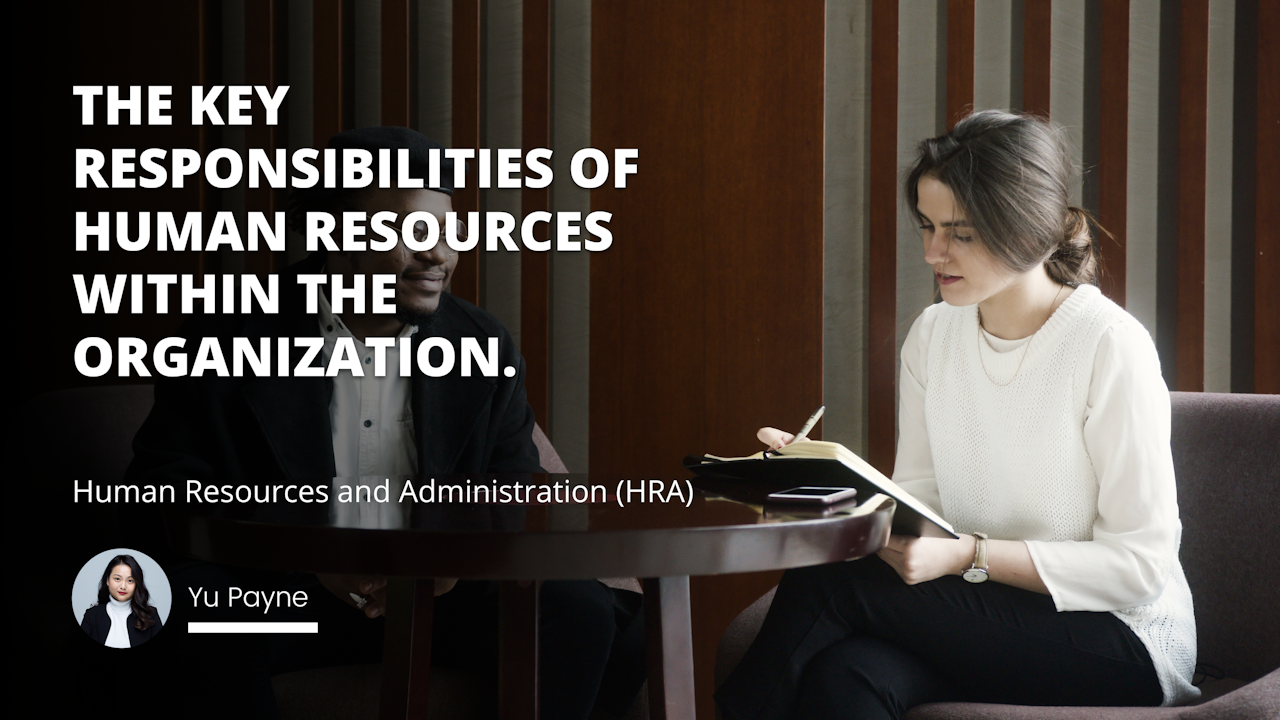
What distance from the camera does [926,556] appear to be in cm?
128

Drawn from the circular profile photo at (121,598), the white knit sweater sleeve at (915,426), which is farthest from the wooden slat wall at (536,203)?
the circular profile photo at (121,598)

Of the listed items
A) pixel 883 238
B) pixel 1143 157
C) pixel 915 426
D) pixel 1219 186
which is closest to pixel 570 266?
pixel 883 238

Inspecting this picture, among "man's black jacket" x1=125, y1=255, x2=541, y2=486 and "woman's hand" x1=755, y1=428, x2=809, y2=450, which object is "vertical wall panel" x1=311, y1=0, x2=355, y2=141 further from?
"woman's hand" x1=755, y1=428, x2=809, y2=450

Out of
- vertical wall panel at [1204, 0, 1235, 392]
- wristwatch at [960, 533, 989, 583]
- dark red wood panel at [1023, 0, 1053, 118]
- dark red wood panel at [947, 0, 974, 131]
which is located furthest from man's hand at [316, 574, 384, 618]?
vertical wall panel at [1204, 0, 1235, 392]

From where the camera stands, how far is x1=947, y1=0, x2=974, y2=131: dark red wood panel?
2193 mm

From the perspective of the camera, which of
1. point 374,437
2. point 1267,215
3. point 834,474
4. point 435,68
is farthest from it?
point 435,68

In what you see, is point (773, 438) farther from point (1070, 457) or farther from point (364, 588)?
point (364, 588)

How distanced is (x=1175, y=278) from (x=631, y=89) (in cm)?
135

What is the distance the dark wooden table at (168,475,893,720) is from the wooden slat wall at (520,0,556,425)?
1.14 m

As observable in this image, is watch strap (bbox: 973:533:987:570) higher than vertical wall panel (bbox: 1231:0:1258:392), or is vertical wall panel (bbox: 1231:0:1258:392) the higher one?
vertical wall panel (bbox: 1231:0:1258:392)

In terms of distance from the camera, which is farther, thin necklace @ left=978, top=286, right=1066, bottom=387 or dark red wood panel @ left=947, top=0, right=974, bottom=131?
dark red wood panel @ left=947, top=0, right=974, bottom=131

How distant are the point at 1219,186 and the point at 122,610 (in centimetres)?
235

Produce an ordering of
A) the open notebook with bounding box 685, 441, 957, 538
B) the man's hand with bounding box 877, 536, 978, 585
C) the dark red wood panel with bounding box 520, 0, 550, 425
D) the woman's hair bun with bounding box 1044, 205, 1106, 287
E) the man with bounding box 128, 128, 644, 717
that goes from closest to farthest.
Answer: the open notebook with bounding box 685, 441, 957, 538, the man's hand with bounding box 877, 536, 978, 585, the man with bounding box 128, 128, 644, 717, the woman's hair bun with bounding box 1044, 205, 1106, 287, the dark red wood panel with bounding box 520, 0, 550, 425

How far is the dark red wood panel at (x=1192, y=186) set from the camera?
83.3 inches
